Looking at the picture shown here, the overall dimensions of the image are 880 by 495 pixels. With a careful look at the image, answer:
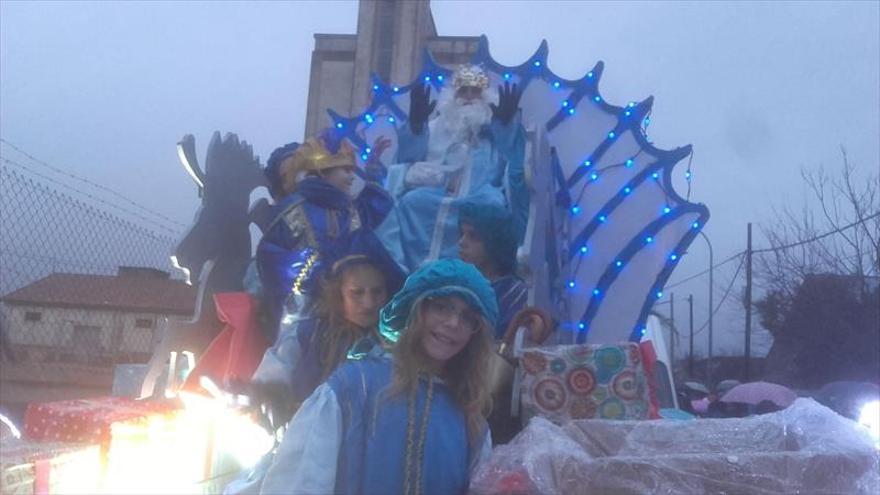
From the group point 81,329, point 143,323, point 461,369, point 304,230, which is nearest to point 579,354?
point 461,369

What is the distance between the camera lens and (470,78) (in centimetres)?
582

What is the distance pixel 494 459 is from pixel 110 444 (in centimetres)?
163

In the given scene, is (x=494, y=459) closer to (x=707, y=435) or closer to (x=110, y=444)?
(x=707, y=435)

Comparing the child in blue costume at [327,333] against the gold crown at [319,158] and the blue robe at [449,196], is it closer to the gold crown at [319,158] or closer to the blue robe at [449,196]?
the blue robe at [449,196]

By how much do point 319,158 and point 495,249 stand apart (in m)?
0.94

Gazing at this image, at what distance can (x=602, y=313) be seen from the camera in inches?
230

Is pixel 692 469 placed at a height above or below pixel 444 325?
below

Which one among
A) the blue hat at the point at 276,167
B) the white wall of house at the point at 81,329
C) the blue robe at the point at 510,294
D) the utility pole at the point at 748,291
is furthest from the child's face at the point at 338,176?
the utility pole at the point at 748,291

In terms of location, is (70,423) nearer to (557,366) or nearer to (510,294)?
(557,366)

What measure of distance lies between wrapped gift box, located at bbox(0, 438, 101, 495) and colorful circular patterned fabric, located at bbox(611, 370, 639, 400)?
180 cm

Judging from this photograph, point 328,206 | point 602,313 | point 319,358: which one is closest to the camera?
point 319,358

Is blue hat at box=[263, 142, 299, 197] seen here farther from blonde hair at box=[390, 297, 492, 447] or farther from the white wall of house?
the white wall of house

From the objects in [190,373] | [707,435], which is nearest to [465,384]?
[707,435]

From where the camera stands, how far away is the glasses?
2600mm
